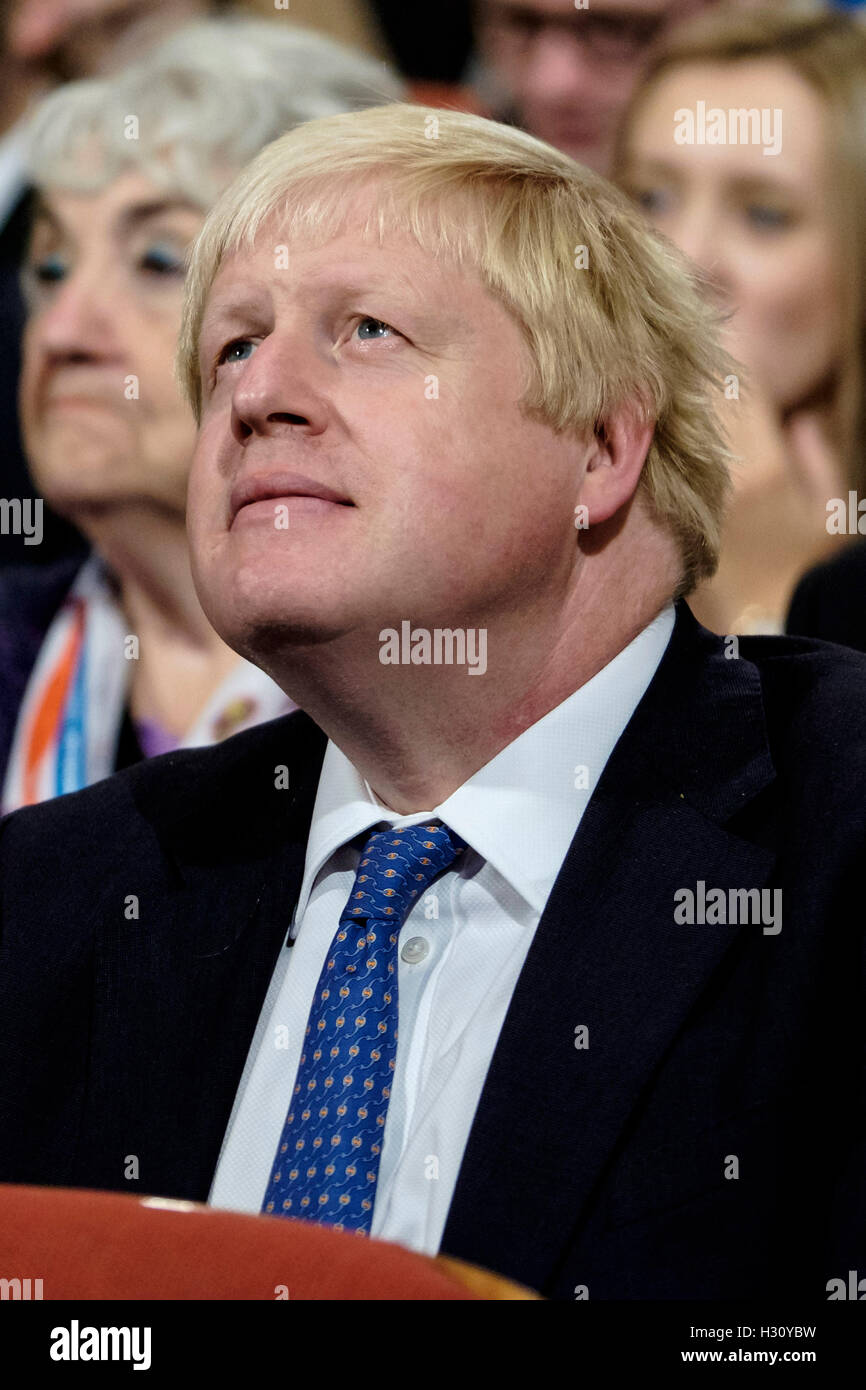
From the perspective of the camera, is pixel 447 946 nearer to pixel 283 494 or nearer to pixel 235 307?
pixel 283 494

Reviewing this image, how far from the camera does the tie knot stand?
112 centimetres

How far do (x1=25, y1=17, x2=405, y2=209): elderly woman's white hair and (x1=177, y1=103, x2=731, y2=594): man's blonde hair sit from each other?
0.83 meters

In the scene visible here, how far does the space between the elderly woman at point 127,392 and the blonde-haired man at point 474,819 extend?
0.77 metres

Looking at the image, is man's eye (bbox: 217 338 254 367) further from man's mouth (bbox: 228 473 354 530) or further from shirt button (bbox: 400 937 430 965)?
shirt button (bbox: 400 937 430 965)

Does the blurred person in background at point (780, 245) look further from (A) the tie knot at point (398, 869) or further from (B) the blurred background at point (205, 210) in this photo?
(A) the tie knot at point (398, 869)

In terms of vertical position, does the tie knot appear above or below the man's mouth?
below

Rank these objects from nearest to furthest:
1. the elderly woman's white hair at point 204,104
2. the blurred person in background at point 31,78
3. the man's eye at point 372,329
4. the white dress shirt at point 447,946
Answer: the white dress shirt at point 447,946 → the man's eye at point 372,329 → the elderly woman's white hair at point 204,104 → the blurred person in background at point 31,78

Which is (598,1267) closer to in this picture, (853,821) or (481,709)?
(853,821)

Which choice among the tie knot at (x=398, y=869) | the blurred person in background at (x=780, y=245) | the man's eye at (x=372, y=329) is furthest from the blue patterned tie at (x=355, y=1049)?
the blurred person in background at (x=780, y=245)

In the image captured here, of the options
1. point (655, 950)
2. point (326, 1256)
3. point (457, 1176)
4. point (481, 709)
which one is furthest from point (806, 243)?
point (326, 1256)

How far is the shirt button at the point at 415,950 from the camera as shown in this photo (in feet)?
3.65

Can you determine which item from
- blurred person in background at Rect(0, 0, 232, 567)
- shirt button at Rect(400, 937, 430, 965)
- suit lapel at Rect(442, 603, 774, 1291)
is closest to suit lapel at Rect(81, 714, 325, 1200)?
shirt button at Rect(400, 937, 430, 965)

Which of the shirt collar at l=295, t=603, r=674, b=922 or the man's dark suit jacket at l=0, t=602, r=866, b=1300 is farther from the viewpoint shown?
the shirt collar at l=295, t=603, r=674, b=922

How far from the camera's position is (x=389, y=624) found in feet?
3.62
